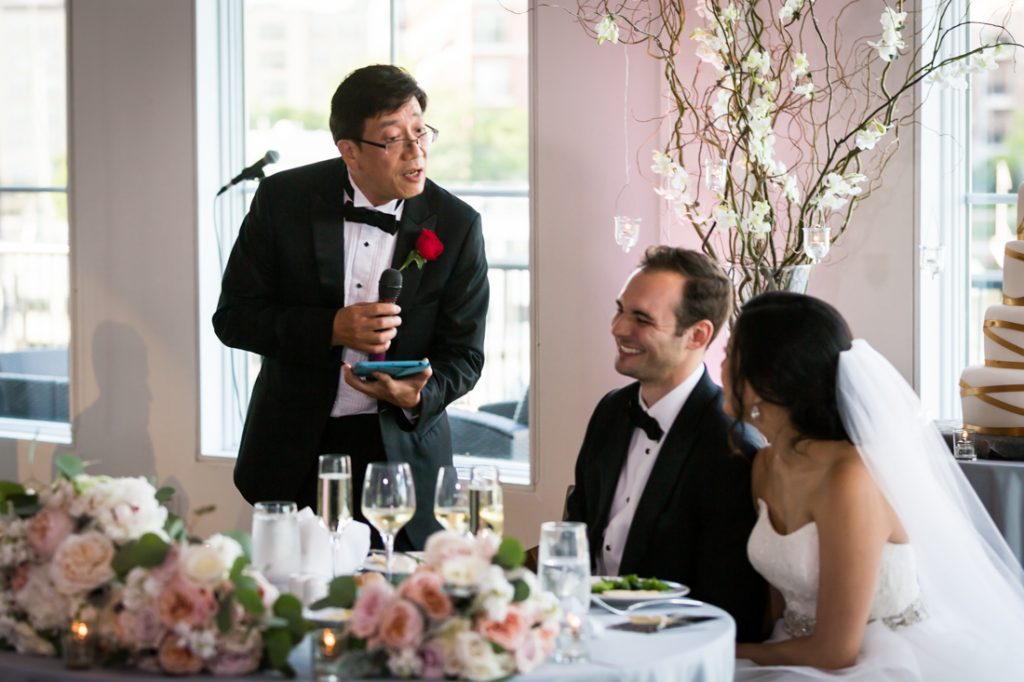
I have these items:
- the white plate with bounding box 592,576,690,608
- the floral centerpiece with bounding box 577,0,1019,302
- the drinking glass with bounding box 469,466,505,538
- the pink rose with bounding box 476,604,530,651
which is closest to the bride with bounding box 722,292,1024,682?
the white plate with bounding box 592,576,690,608

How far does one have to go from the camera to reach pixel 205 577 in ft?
6.23

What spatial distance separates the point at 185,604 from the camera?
1.89 meters

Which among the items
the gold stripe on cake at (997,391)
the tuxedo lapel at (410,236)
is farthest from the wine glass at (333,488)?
the gold stripe on cake at (997,391)

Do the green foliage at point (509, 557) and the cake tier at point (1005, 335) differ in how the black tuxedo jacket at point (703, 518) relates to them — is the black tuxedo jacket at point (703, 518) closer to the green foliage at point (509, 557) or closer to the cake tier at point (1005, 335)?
the green foliage at point (509, 557)

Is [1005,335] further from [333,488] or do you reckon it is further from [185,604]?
[185,604]

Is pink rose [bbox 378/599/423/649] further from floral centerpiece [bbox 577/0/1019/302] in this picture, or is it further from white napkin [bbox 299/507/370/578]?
floral centerpiece [bbox 577/0/1019/302]

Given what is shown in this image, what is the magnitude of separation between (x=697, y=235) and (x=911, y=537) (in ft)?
7.08

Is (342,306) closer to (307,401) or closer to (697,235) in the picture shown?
(307,401)

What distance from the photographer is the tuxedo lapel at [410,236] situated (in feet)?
11.7

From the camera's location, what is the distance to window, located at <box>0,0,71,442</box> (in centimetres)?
629

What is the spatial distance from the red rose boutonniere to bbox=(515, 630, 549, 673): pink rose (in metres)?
1.73

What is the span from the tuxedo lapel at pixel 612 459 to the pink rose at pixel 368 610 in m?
1.13

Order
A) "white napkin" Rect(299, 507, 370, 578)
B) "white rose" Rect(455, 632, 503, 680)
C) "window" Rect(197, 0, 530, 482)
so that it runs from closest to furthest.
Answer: "white rose" Rect(455, 632, 503, 680)
"white napkin" Rect(299, 507, 370, 578)
"window" Rect(197, 0, 530, 482)

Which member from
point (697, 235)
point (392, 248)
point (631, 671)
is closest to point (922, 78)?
point (697, 235)
